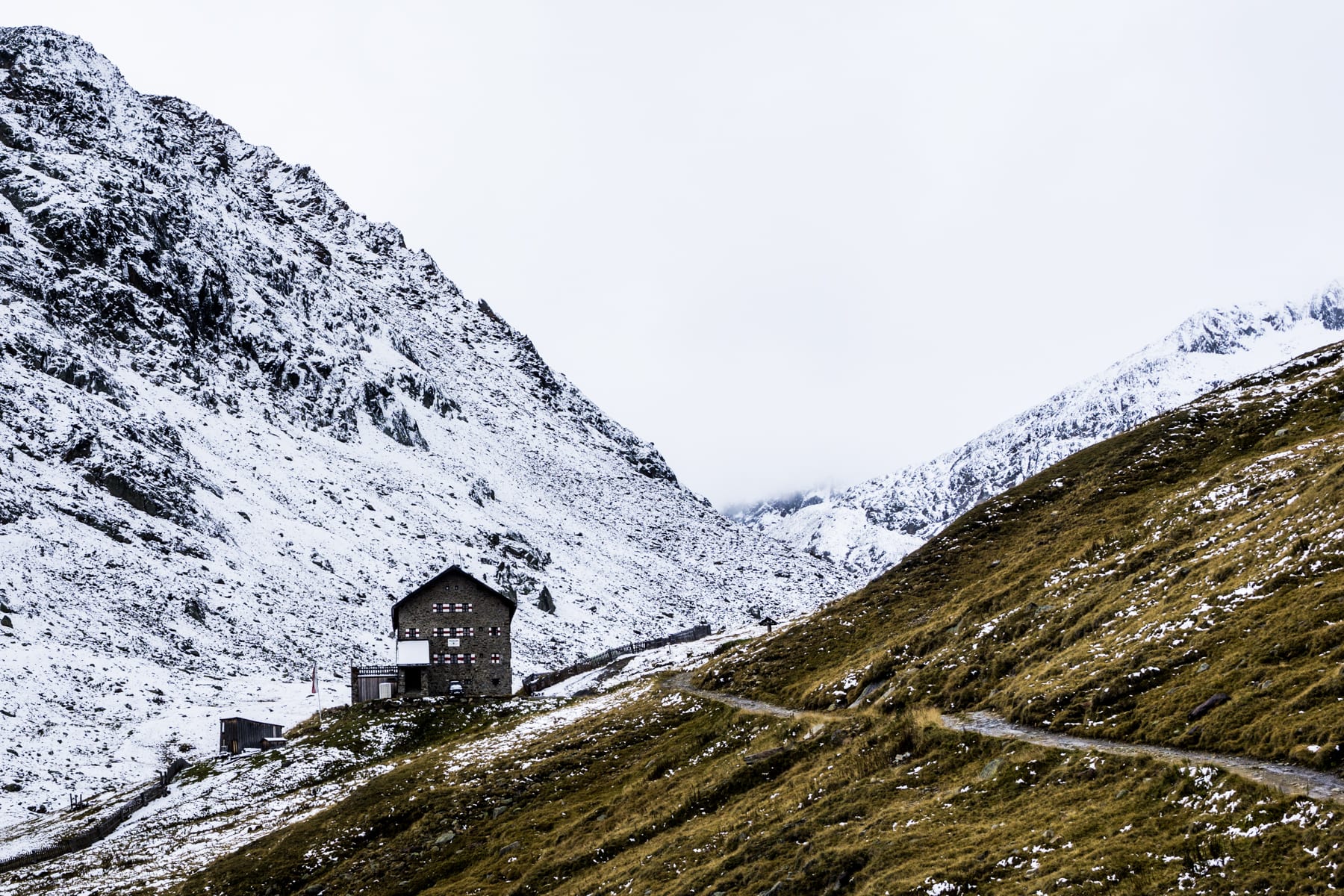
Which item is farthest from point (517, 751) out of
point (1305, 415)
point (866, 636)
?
point (1305, 415)

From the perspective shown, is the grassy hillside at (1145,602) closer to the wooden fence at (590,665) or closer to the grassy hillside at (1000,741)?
the grassy hillside at (1000,741)

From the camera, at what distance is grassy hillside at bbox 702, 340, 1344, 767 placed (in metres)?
24.6

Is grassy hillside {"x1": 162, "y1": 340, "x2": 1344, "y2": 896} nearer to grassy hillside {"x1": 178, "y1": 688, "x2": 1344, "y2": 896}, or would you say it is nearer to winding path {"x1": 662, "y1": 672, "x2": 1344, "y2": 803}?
grassy hillside {"x1": 178, "y1": 688, "x2": 1344, "y2": 896}

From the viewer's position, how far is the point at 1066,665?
106ft

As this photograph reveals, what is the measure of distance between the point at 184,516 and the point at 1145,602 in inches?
4958

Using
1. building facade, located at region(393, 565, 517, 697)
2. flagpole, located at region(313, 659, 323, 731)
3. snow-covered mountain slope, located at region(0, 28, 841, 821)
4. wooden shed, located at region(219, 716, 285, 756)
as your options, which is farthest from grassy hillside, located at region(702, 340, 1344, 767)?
snow-covered mountain slope, located at region(0, 28, 841, 821)

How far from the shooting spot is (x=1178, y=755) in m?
23.1

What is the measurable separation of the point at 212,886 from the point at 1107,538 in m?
41.9

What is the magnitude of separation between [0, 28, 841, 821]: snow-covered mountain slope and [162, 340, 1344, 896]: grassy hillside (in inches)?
1644

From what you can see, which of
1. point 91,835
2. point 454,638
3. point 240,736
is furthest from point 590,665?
point 91,835

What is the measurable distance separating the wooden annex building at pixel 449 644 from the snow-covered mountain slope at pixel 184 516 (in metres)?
14.8

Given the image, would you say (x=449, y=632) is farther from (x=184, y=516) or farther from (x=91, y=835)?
(x=184, y=516)

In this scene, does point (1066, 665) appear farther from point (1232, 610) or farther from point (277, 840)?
point (277, 840)

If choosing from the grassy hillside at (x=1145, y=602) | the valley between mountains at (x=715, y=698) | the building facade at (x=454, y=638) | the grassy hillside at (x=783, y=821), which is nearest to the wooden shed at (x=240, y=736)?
the valley between mountains at (x=715, y=698)
